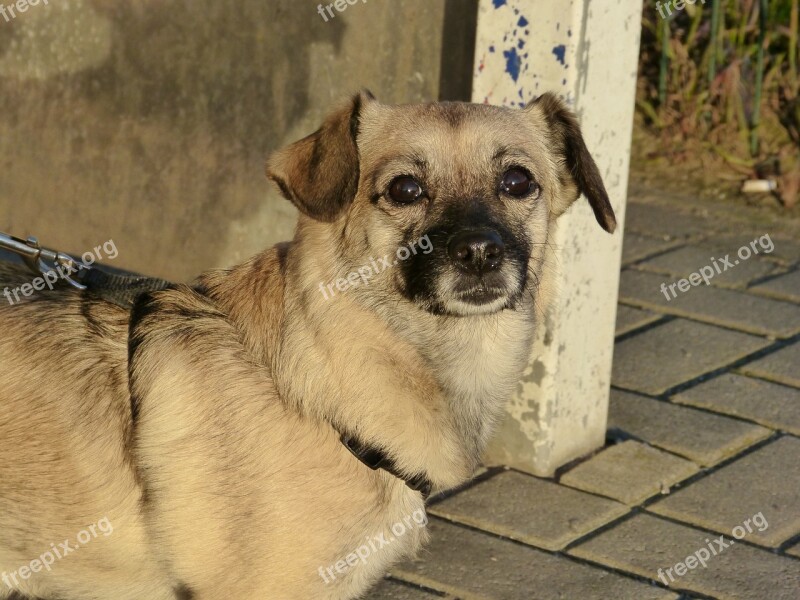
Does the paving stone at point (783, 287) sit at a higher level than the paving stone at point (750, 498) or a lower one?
higher

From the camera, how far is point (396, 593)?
12.0 feet

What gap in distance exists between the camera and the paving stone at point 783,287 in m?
5.98

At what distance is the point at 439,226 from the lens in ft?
10.6

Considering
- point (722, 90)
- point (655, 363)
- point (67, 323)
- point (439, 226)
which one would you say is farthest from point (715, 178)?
point (67, 323)

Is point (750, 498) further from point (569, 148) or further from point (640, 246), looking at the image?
point (640, 246)

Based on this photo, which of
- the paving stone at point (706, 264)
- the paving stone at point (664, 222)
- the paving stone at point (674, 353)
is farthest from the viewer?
the paving stone at point (664, 222)

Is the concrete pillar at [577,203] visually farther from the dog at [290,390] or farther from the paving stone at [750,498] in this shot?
the dog at [290,390]

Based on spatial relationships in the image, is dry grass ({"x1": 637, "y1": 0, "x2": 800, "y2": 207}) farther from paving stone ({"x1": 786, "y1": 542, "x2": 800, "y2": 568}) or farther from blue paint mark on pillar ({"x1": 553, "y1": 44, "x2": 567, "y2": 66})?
paving stone ({"x1": 786, "y1": 542, "x2": 800, "y2": 568})

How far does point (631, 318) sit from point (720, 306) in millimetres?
502

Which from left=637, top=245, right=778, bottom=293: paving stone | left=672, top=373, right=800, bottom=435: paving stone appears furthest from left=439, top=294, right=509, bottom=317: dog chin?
left=637, top=245, right=778, bottom=293: paving stone

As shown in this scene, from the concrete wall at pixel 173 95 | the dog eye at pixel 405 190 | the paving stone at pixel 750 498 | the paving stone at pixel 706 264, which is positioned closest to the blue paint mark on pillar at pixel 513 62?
the concrete wall at pixel 173 95

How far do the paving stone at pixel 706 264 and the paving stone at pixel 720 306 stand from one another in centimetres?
15

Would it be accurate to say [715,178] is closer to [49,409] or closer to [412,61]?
[412,61]

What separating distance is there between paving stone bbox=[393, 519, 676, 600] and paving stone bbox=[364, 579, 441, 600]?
0.16 ft
